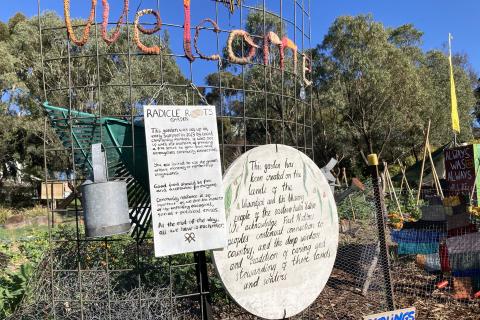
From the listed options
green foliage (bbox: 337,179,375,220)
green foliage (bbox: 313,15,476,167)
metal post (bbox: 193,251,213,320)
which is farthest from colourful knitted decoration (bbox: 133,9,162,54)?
green foliage (bbox: 313,15,476,167)

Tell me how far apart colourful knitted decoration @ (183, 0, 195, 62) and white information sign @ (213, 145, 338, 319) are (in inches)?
35.9

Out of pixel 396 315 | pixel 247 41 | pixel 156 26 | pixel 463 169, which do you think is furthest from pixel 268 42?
pixel 463 169

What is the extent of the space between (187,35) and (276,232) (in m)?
1.71

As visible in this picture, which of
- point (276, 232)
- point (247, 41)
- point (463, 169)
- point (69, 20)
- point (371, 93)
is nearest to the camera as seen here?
point (69, 20)

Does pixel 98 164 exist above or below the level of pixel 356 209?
above

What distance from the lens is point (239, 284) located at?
3549 mm

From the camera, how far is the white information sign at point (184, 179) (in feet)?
10.3

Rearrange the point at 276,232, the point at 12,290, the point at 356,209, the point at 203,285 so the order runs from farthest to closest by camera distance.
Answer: the point at 356,209 → the point at 12,290 → the point at 276,232 → the point at 203,285

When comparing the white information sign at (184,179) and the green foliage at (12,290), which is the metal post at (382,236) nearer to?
the white information sign at (184,179)

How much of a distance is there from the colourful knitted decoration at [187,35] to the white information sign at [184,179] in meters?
0.57

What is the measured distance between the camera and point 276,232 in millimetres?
3773

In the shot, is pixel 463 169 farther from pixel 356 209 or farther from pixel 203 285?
pixel 203 285

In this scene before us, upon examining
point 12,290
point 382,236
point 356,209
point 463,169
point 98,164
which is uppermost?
point 98,164

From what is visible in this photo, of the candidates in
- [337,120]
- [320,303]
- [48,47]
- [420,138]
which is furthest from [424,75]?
[320,303]
